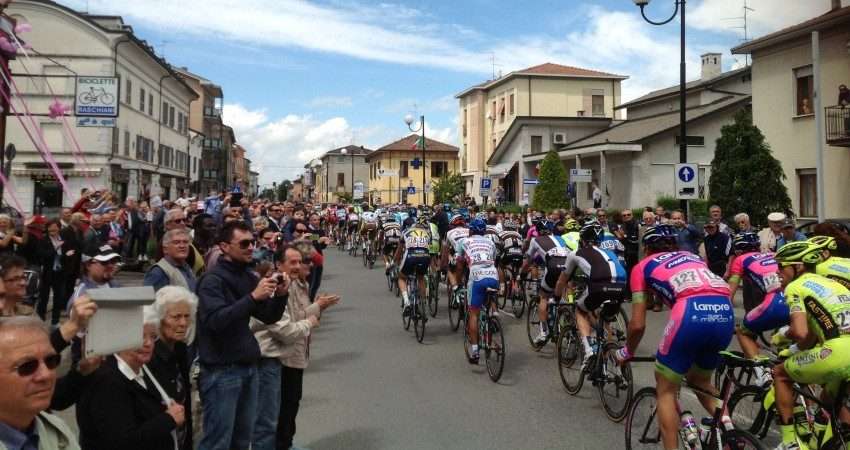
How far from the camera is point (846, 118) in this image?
2119 centimetres

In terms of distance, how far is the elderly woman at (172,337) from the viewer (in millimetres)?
3418

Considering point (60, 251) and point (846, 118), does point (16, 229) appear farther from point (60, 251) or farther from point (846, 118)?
point (846, 118)

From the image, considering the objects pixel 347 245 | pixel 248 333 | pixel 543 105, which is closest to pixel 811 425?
pixel 248 333

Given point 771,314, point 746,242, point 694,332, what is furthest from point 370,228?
point 694,332

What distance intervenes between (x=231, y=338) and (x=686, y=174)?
1380cm

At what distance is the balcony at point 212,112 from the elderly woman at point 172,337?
85.6 m

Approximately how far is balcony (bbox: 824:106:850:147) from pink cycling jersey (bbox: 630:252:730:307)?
1961cm

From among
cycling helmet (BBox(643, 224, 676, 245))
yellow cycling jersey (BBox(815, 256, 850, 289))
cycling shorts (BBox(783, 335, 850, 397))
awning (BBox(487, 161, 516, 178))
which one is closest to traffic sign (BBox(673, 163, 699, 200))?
yellow cycling jersey (BBox(815, 256, 850, 289))

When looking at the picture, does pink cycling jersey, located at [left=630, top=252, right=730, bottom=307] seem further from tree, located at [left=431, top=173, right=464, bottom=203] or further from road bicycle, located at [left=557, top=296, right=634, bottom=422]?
tree, located at [left=431, top=173, right=464, bottom=203]

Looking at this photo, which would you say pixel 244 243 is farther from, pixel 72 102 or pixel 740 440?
pixel 72 102

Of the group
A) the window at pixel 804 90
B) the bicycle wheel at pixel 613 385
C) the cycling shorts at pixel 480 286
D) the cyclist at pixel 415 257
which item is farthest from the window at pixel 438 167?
the bicycle wheel at pixel 613 385

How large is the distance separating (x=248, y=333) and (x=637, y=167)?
33.3m

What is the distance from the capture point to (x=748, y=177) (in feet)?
60.3

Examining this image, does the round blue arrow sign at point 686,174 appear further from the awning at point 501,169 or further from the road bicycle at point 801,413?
the awning at point 501,169
